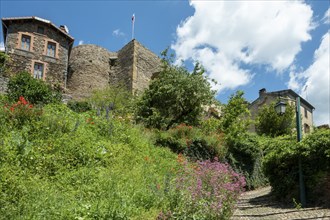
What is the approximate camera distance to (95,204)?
17.0 feet

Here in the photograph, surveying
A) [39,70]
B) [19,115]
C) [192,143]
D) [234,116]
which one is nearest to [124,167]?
[19,115]

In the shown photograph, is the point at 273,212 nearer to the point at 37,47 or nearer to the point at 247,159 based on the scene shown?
the point at 247,159

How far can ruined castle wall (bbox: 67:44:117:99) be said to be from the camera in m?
24.5

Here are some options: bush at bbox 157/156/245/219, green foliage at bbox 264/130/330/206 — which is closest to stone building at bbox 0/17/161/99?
green foliage at bbox 264/130/330/206

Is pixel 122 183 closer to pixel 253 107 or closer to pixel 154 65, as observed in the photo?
pixel 154 65

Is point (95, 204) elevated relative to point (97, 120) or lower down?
lower down

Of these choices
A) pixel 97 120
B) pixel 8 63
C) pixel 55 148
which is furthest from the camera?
pixel 8 63

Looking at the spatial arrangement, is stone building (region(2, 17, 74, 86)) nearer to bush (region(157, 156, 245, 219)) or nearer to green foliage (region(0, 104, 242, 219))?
green foliage (region(0, 104, 242, 219))

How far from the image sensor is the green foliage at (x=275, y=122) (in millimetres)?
21570

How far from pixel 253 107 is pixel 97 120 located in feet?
75.8

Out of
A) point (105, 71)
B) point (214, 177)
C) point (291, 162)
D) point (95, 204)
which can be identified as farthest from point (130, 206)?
point (105, 71)

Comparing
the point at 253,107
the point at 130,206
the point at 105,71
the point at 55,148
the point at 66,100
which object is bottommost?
the point at 130,206

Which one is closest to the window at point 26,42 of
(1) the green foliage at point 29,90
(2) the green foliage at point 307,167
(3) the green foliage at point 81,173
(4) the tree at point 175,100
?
(1) the green foliage at point 29,90

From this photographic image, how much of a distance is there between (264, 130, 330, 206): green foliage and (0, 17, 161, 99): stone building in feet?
51.8
